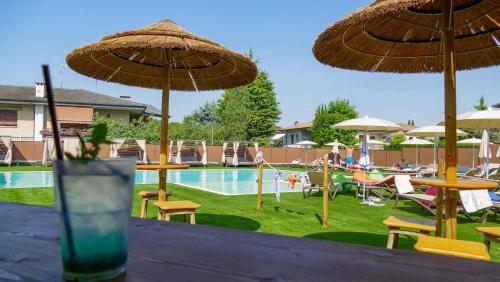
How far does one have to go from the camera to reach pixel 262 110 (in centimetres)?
4159

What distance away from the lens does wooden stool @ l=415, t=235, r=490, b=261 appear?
202 cm

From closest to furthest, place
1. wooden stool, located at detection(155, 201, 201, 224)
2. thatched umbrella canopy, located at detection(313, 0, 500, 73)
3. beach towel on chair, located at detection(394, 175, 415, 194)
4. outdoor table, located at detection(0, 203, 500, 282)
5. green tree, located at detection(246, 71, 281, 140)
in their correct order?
outdoor table, located at detection(0, 203, 500, 282)
thatched umbrella canopy, located at detection(313, 0, 500, 73)
wooden stool, located at detection(155, 201, 201, 224)
beach towel on chair, located at detection(394, 175, 415, 194)
green tree, located at detection(246, 71, 281, 140)

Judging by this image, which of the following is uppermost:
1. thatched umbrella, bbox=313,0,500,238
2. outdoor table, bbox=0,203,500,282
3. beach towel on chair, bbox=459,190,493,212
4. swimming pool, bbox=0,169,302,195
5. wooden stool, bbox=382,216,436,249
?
thatched umbrella, bbox=313,0,500,238

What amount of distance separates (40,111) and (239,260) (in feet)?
92.6

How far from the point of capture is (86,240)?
767 mm

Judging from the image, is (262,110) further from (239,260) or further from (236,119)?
(239,260)

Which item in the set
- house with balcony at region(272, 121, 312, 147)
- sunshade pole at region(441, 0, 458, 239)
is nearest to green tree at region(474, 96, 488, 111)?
house with balcony at region(272, 121, 312, 147)

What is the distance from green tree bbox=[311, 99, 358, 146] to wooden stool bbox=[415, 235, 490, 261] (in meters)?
36.3

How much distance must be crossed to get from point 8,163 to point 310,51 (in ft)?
68.6

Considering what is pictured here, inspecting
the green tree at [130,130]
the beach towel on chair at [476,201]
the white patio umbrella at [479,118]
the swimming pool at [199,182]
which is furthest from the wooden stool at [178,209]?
the green tree at [130,130]

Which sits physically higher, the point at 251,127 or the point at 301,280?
the point at 251,127

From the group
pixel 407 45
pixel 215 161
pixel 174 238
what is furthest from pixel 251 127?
pixel 174 238

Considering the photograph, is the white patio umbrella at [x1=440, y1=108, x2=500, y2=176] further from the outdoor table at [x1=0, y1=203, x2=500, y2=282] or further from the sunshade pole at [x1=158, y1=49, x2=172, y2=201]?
the outdoor table at [x1=0, y1=203, x2=500, y2=282]

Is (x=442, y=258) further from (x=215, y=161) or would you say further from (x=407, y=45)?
(x=215, y=161)
